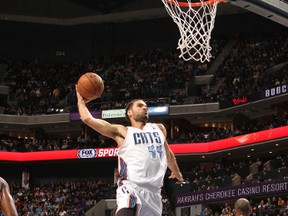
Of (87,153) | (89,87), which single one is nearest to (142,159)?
(89,87)

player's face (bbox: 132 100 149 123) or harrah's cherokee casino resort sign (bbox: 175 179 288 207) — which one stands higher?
player's face (bbox: 132 100 149 123)

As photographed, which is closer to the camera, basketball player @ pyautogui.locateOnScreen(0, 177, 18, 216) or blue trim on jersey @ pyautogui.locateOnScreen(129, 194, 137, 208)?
basketball player @ pyautogui.locateOnScreen(0, 177, 18, 216)

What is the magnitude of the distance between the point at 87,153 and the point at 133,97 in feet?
13.9

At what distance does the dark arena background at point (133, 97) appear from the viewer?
29.2m

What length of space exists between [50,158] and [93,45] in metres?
10.8

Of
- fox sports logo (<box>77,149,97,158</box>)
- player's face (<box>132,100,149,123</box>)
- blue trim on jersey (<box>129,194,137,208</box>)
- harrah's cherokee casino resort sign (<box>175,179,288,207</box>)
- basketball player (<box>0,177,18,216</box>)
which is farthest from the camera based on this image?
fox sports logo (<box>77,149,97,158</box>)

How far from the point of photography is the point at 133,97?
35.5 meters

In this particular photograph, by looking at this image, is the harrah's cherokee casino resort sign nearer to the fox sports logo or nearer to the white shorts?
the fox sports logo

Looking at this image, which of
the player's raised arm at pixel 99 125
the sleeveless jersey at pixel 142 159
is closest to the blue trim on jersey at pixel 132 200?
the sleeveless jersey at pixel 142 159

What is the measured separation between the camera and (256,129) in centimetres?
3038

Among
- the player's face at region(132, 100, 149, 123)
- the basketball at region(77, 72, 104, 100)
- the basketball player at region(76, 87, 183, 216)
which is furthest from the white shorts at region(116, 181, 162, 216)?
the basketball at region(77, 72, 104, 100)

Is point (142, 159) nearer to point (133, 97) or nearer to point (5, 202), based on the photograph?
point (5, 202)

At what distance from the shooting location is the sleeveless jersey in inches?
213

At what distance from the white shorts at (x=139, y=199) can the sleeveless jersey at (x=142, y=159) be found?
0.18ft
